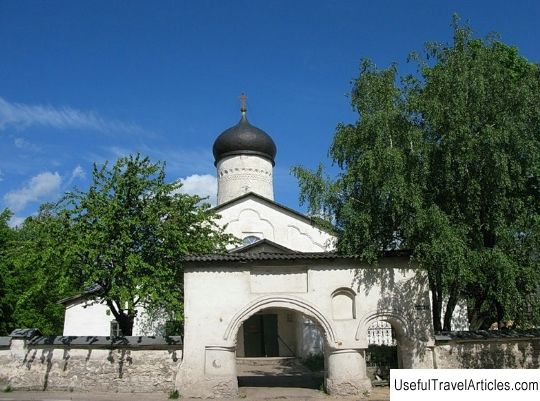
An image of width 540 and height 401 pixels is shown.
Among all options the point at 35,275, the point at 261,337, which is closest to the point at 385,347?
the point at 261,337

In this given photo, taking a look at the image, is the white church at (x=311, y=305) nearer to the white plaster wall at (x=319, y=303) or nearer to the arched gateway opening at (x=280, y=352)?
the white plaster wall at (x=319, y=303)

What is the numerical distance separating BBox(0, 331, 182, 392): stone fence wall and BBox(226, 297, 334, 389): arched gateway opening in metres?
2.59

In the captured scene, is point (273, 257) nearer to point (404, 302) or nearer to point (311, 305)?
point (311, 305)

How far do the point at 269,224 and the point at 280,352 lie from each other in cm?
600

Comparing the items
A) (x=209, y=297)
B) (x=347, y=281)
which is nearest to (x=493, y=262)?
(x=347, y=281)

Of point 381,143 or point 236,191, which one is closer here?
point 381,143

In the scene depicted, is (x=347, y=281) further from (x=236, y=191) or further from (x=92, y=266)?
(x=236, y=191)

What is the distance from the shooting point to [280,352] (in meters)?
20.5

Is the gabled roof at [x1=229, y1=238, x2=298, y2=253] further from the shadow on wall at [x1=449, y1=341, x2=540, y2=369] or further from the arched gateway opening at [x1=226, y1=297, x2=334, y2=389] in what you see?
the shadow on wall at [x1=449, y1=341, x2=540, y2=369]

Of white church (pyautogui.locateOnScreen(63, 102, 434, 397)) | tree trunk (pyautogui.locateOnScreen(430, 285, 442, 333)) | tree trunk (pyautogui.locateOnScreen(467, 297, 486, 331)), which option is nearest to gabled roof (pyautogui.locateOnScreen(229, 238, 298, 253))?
tree trunk (pyautogui.locateOnScreen(430, 285, 442, 333))

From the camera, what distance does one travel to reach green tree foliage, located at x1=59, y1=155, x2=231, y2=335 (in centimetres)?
1247

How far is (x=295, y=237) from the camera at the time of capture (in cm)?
2372

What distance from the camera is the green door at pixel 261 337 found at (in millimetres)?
20469

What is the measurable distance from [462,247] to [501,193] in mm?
1786
